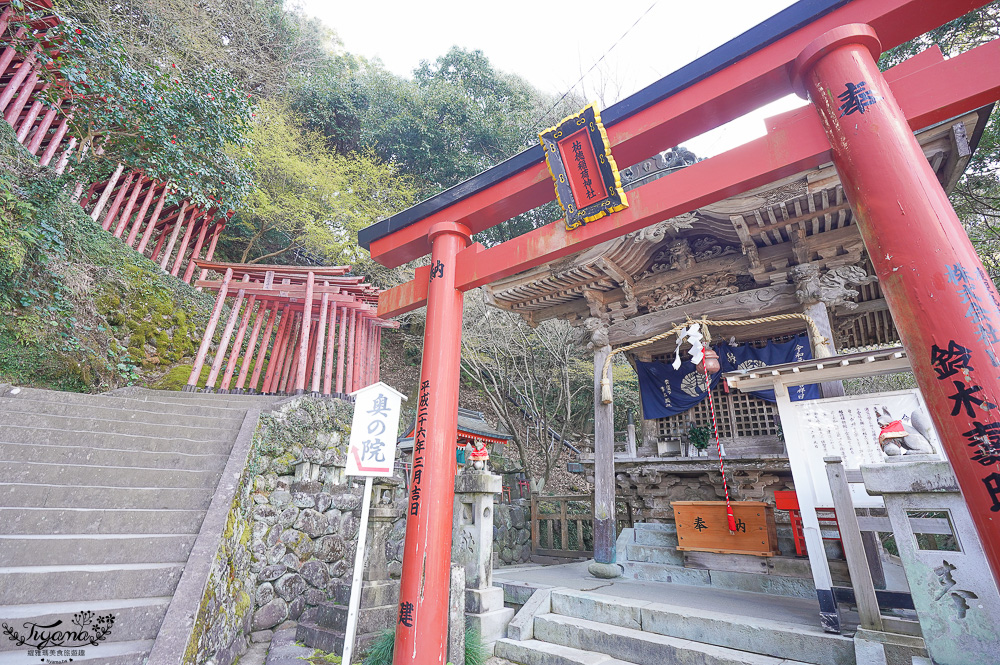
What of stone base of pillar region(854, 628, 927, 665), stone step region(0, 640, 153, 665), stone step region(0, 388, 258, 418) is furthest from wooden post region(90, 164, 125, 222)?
stone base of pillar region(854, 628, 927, 665)

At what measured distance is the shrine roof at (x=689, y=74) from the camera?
8.92 feet

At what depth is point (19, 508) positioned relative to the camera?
3842 millimetres

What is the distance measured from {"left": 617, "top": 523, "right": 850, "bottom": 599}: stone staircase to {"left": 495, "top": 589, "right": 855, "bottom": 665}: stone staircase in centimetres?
180

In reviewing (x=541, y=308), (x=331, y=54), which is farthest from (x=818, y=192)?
(x=331, y=54)

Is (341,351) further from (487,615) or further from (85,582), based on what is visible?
(487,615)

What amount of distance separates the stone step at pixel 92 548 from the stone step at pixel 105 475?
2.60ft

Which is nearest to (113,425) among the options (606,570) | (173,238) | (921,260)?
(606,570)

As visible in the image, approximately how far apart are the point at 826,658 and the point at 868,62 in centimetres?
423

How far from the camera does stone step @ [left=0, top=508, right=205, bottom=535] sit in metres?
3.79

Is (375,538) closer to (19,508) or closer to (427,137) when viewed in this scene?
(19,508)

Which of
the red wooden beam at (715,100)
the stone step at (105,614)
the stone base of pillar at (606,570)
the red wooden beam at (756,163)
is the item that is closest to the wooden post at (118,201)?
the stone step at (105,614)

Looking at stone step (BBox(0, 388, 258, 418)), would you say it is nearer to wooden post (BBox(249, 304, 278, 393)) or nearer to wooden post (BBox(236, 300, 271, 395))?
wooden post (BBox(236, 300, 271, 395))

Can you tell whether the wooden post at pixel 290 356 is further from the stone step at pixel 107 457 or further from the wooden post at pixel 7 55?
the wooden post at pixel 7 55

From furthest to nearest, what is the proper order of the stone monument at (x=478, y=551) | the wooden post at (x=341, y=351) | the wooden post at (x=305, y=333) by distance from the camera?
1. the wooden post at (x=341, y=351)
2. the wooden post at (x=305, y=333)
3. the stone monument at (x=478, y=551)
